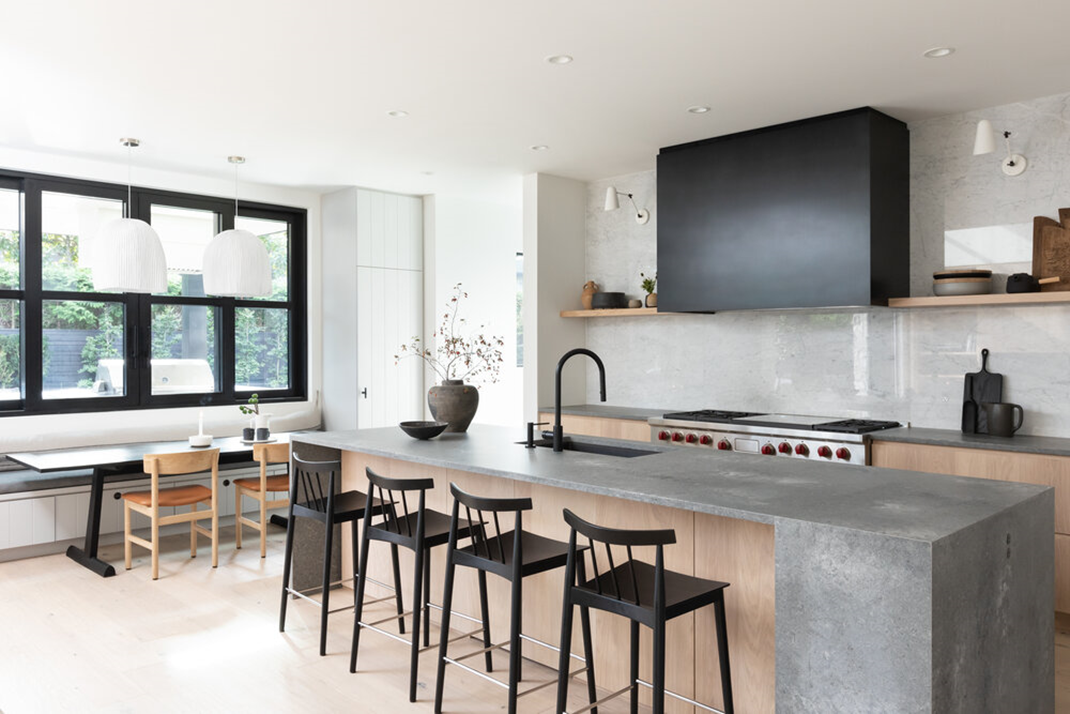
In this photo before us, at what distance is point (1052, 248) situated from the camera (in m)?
3.95

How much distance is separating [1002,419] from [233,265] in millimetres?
4650

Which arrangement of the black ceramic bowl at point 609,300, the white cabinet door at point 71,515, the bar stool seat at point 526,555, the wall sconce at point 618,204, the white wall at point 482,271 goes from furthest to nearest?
1. the white wall at point 482,271
2. the black ceramic bowl at point 609,300
3. the wall sconce at point 618,204
4. the white cabinet door at point 71,515
5. the bar stool seat at point 526,555

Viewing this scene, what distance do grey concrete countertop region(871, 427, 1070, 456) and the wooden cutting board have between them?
765 millimetres

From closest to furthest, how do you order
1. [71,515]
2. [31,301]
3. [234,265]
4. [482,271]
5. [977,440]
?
[977,440] < [71,515] < [234,265] < [31,301] < [482,271]

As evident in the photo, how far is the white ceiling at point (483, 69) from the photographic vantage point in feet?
9.90

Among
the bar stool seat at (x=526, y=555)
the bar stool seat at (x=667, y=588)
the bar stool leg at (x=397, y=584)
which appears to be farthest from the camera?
the bar stool leg at (x=397, y=584)

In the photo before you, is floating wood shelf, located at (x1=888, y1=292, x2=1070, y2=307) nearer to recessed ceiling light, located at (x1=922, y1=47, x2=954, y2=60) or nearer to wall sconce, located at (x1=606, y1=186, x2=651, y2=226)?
recessed ceiling light, located at (x1=922, y1=47, x2=954, y2=60)

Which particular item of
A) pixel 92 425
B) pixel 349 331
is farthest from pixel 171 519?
pixel 349 331

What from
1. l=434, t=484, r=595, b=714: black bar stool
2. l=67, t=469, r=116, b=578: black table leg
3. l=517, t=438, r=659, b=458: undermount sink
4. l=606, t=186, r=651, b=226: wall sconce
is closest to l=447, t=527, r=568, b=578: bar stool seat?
l=434, t=484, r=595, b=714: black bar stool

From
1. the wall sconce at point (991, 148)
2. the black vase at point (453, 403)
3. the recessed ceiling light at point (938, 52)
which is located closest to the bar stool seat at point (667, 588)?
the black vase at point (453, 403)

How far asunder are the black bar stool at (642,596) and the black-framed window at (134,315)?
12.4 ft

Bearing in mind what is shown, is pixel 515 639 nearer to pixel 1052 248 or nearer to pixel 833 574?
pixel 833 574

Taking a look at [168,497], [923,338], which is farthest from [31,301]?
[923,338]

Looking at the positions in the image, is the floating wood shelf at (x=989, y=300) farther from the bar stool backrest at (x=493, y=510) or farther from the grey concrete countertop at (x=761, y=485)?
the bar stool backrest at (x=493, y=510)
